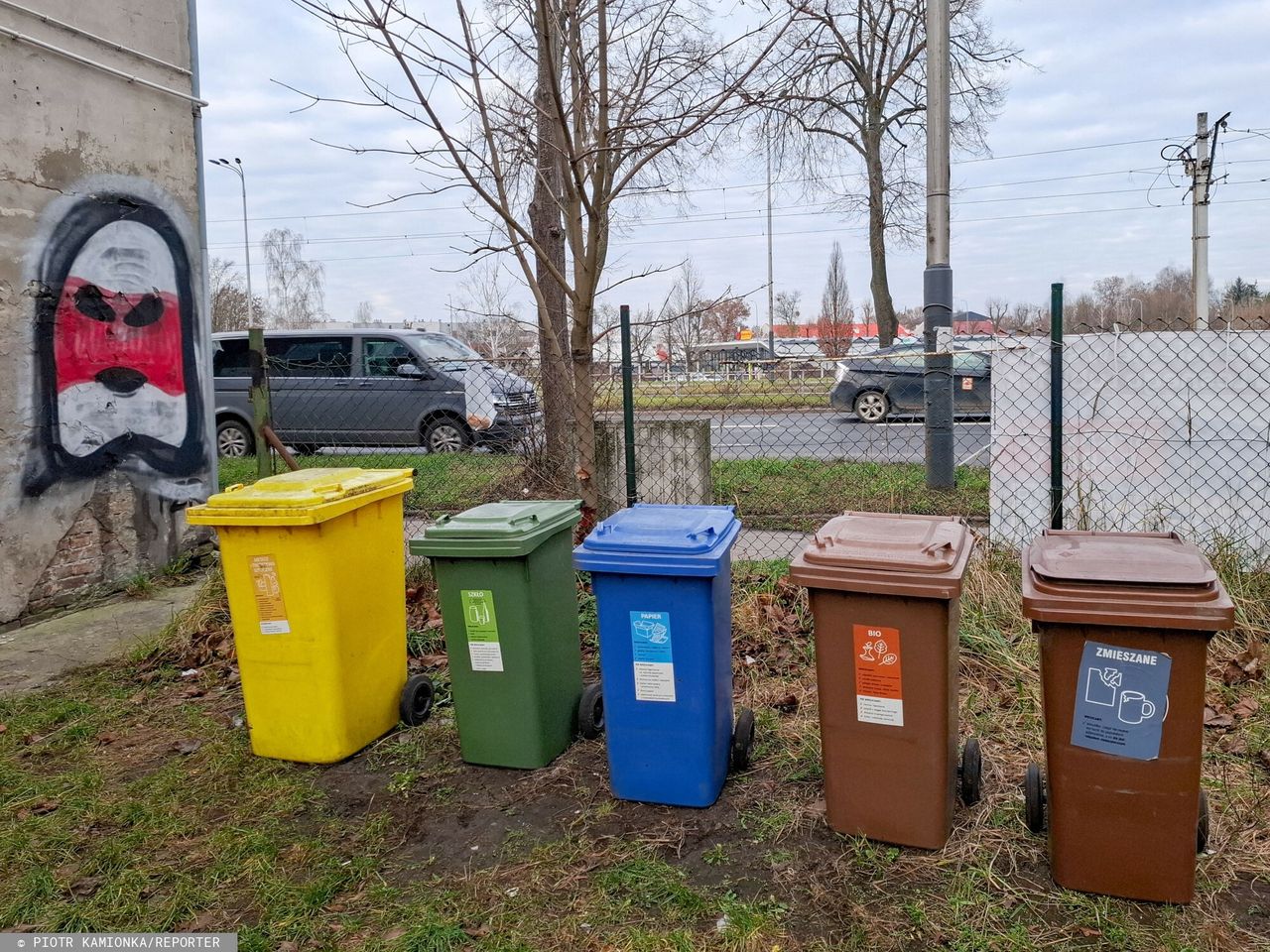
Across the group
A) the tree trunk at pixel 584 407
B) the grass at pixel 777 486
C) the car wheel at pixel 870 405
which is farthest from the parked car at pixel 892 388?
the tree trunk at pixel 584 407

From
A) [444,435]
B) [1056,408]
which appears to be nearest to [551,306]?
[444,435]

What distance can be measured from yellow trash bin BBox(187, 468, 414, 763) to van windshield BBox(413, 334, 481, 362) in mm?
7077

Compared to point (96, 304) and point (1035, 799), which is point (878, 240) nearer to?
point (96, 304)

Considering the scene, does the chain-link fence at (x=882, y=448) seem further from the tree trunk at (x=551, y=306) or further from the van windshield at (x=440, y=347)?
the van windshield at (x=440, y=347)

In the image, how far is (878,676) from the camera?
2711 mm

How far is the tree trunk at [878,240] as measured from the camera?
19672 mm

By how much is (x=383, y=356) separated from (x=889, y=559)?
8.71 m

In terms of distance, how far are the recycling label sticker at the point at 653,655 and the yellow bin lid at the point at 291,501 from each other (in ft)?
4.23

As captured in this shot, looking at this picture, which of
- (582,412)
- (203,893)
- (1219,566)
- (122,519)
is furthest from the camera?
(122,519)

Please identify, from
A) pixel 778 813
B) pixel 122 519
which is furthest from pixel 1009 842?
pixel 122 519

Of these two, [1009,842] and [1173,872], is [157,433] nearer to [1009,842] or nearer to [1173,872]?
[1009,842]

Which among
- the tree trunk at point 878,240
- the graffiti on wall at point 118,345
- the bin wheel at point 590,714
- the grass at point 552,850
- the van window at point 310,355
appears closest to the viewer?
the grass at point 552,850

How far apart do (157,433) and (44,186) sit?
1.71 metres

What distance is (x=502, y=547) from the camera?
129 inches
